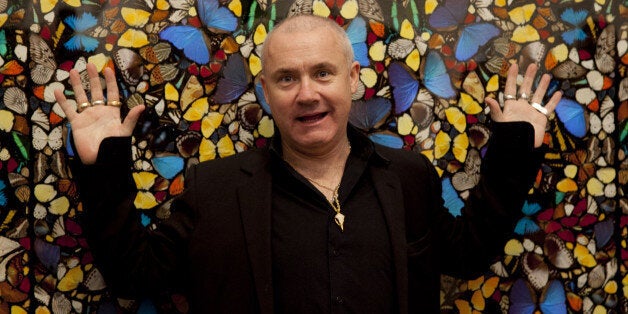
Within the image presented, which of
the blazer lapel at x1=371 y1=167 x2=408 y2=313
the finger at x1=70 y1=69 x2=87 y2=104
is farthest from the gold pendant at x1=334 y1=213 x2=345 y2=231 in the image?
the finger at x1=70 y1=69 x2=87 y2=104

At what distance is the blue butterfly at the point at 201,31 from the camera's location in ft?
5.23

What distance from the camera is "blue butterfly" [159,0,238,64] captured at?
1.59 m

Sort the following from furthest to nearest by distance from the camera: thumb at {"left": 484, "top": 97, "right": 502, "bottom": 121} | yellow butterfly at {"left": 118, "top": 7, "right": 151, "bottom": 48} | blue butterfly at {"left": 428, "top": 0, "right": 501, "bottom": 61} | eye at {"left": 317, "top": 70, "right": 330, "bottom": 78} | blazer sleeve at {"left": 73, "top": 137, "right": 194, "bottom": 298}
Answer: blue butterfly at {"left": 428, "top": 0, "right": 501, "bottom": 61}
yellow butterfly at {"left": 118, "top": 7, "right": 151, "bottom": 48}
thumb at {"left": 484, "top": 97, "right": 502, "bottom": 121}
eye at {"left": 317, "top": 70, "right": 330, "bottom": 78}
blazer sleeve at {"left": 73, "top": 137, "right": 194, "bottom": 298}

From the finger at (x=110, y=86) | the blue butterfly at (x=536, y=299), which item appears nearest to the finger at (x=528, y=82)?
the blue butterfly at (x=536, y=299)

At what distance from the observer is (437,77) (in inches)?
65.9

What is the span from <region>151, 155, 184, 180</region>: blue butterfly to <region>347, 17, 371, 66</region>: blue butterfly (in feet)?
2.07

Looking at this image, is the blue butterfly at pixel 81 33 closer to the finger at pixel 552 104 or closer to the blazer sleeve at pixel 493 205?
the blazer sleeve at pixel 493 205

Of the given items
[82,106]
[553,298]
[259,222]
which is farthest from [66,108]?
[553,298]

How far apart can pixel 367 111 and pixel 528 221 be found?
0.63 metres

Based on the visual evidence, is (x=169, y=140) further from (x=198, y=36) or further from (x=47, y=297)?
(x=47, y=297)

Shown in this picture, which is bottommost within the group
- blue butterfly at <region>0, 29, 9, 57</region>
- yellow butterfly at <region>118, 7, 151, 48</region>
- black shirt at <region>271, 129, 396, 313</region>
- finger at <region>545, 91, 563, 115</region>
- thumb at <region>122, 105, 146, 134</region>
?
black shirt at <region>271, 129, 396, 313</region>

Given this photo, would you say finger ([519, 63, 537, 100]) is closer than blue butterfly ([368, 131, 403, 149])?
Yes

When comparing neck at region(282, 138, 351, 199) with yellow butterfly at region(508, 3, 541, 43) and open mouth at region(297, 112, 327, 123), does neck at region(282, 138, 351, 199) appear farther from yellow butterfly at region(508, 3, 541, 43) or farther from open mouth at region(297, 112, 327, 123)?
yellow butterfly at region(508, 3, 541, 43)

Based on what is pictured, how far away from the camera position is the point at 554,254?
67.4 inches
